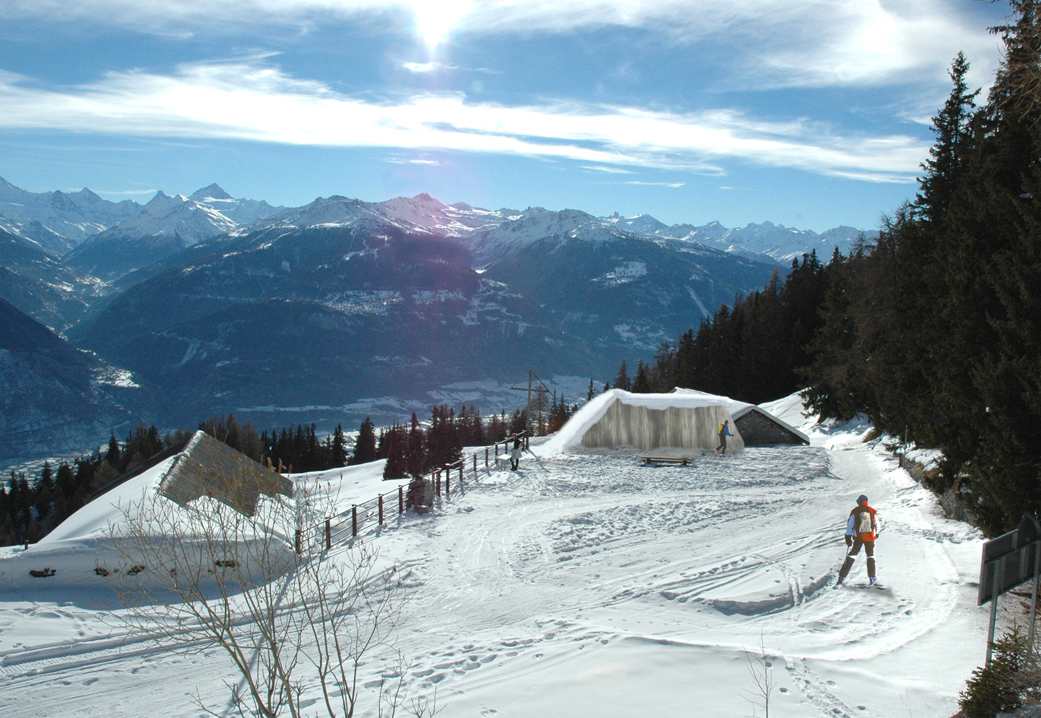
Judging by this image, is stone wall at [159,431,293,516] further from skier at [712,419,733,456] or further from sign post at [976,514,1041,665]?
skier at [712,419,733,456]

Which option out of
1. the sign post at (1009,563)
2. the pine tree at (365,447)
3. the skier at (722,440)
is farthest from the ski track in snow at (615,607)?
the pine tree at (365,447)

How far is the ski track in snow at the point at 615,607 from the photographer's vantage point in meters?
9.18

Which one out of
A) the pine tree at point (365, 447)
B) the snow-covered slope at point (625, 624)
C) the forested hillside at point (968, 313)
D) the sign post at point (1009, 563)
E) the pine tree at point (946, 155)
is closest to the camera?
the sign post at point (1009, 563)

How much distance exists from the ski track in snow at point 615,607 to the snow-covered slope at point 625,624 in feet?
0.15

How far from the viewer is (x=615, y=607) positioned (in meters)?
11.8

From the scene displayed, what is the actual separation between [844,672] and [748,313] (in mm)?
64250

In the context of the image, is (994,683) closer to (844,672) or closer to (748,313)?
(844,672)

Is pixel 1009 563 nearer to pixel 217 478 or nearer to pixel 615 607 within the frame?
pixel 615 607

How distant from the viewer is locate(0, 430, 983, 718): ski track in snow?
30.1 ft

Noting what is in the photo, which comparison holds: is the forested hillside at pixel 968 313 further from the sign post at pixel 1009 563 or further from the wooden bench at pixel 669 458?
the wooden bench at pixel 669 458

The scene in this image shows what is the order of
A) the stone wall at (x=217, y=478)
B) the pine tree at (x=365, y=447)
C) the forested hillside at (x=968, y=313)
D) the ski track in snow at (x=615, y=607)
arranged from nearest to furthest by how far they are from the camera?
the stone wall at (x=217, y=478)
the ski track in snow at (x=615, y=607)
the forested hillside at (x=968, y=313)
the pine tree at (x=365, y=447)

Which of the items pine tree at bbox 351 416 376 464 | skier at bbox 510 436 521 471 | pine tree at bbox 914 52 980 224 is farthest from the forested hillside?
pine tree at bbox 351 416 376 464

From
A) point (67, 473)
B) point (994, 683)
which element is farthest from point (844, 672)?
point (67, 473)

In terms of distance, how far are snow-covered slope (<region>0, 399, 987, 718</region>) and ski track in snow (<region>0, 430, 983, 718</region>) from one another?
0.04 m
